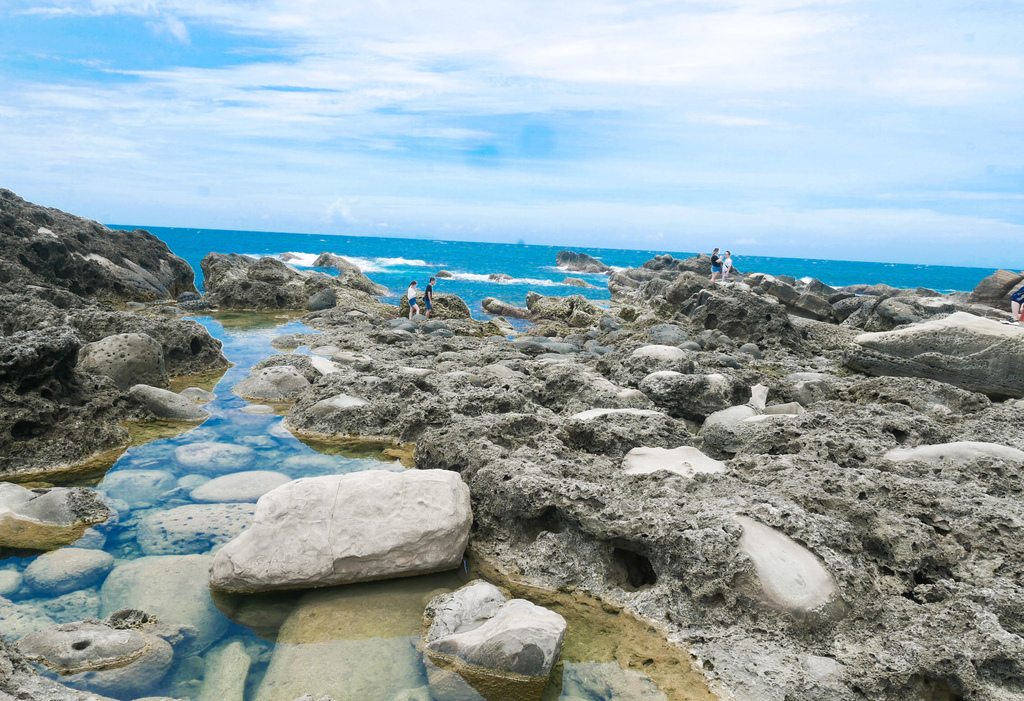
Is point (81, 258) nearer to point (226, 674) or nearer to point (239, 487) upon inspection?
point (239, 487)

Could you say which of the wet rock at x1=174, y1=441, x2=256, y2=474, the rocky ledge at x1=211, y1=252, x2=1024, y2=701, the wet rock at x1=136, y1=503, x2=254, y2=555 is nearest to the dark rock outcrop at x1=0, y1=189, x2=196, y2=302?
the wet rock at x1=174, y1=441, x2=256, y2=474

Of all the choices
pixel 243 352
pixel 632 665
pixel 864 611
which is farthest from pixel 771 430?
pixel 243 352

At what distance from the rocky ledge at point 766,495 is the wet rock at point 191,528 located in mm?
1775

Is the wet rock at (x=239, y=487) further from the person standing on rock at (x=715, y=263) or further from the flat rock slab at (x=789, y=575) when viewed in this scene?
the person standing on rock at (x=715, y=263)

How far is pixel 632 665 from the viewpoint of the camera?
340 centimetres

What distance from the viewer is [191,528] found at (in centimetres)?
471

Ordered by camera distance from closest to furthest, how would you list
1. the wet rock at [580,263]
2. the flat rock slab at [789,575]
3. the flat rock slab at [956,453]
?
the flat rock slab at [789,575] → the flat rock slab at [956,453] → the wet rock at [580,263]

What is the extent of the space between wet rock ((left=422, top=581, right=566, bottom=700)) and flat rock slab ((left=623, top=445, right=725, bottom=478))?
1.94 m

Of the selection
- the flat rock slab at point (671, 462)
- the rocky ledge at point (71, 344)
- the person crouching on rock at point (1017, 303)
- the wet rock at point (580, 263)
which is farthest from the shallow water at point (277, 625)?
the wet rock at point (580, 263)

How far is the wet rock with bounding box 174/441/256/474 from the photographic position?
5.98m

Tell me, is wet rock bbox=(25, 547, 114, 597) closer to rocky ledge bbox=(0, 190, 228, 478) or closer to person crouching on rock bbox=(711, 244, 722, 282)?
rocky ledge bbox=(0, 190, 228, 478)

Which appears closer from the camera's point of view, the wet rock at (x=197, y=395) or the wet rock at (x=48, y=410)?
the wet rock at (x=48, y=410)

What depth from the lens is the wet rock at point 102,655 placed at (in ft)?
9.98

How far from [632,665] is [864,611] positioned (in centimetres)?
133
